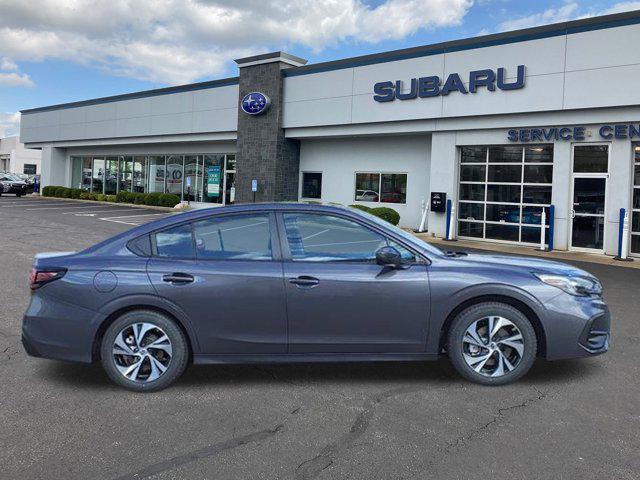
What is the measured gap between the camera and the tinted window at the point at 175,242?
184 inches

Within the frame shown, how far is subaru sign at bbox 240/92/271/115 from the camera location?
76.4 ft

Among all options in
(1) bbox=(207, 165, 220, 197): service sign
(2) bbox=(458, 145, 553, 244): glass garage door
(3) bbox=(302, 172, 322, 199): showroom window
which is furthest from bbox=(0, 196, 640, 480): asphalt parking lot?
(1) bbox=(207, 165, 220, 197): service sign

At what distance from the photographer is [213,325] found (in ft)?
14.8

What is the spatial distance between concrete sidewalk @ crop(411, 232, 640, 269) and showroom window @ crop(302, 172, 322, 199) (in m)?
6.39

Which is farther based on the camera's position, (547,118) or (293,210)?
(547,118)

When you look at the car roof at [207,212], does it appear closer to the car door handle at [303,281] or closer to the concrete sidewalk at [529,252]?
the car door handle at [303,281]

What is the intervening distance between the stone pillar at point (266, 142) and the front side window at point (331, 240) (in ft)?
61.6

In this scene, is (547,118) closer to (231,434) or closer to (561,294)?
(561,294)

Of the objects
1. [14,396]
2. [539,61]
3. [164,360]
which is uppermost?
[539,61]

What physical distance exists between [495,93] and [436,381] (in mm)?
14104

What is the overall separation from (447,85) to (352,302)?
15.1 meters

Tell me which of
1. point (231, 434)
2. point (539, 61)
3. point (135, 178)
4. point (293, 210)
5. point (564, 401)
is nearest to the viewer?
point (231, 434)

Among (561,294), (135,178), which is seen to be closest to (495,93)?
(561,294)

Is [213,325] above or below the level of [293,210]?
below
